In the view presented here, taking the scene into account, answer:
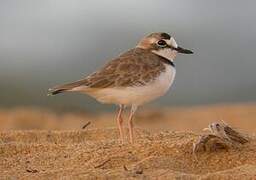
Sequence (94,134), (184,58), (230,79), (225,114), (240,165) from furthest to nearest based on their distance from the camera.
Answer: (184,58) < (230,79) < (225,114) < (94,134) < (240,165)

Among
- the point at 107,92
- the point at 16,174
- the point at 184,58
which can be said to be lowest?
the point at 16,174

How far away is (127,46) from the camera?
1662 centimetres

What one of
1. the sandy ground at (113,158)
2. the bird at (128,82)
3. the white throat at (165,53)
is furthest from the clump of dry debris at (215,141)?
the white throat at (165,53)

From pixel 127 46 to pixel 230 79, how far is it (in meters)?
2.88

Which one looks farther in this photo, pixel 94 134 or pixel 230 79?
pixel 230 79

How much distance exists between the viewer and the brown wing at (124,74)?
5684mm

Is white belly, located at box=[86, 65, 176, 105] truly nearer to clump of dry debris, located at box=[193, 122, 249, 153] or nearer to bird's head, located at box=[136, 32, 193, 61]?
bird's head, located at box=[136, 32, 193, 61]

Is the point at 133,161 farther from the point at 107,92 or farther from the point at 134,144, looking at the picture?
the point at 107,92


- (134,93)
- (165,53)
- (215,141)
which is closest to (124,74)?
(134,93)

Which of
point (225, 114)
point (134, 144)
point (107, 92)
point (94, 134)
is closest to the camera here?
point (134, 144)

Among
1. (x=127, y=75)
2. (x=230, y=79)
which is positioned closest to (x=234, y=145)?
(x=127, y=75)

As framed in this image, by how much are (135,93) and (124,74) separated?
0.59 feet

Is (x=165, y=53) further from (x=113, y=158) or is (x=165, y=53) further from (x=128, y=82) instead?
(x=113, y=158)

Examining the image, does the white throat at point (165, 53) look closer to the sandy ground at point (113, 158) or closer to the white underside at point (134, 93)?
the white underside at point (134, 93)
